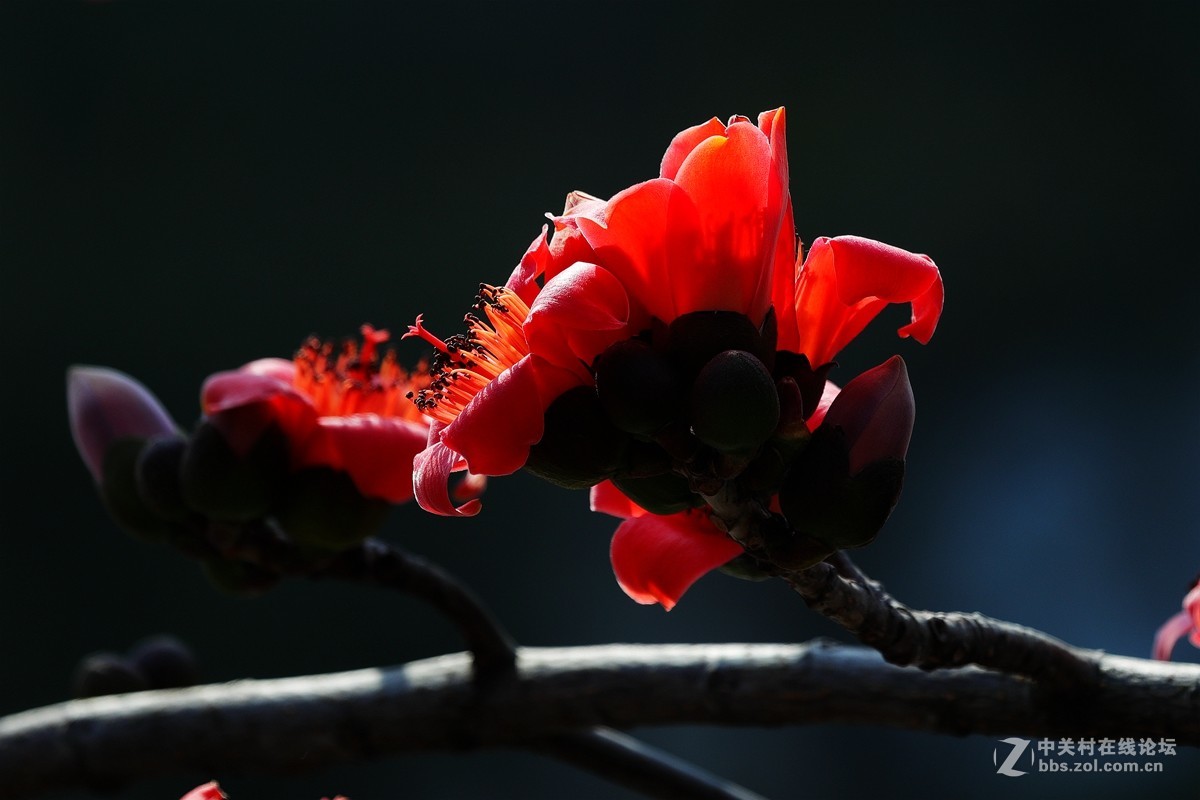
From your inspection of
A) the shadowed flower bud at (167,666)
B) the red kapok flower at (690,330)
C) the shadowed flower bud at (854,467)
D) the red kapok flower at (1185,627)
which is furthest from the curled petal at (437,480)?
the shadowed flower bud at (167,666)


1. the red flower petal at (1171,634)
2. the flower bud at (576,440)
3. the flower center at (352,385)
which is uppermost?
the flower center at (352,385)

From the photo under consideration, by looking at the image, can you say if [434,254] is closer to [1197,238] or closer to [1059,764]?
[1197,238]

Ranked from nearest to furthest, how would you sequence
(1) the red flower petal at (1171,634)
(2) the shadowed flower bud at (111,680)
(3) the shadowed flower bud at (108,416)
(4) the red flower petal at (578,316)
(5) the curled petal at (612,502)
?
(4) the red flower petal at (578,316)
(5) the curled petal at (612,502)
(1) the red flower petal at (1171,634)
(3) the shadowed flower bud at (108,416)
(2) the shadowed flower bud at (111,680)

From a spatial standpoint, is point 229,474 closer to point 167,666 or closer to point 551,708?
point 551,708

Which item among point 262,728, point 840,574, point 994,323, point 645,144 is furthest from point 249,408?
point 645,144

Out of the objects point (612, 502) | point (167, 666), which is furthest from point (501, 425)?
point (167, 666)

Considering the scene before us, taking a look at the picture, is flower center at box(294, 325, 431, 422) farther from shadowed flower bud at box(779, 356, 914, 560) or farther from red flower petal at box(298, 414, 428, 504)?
shadowed flower bud at box(779, 356, 914, 560)

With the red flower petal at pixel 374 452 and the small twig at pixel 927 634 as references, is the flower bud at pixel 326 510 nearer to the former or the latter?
the red flower petal at pixel 374 452

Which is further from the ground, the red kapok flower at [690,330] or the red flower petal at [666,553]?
the red kapok flower at [690,330]
